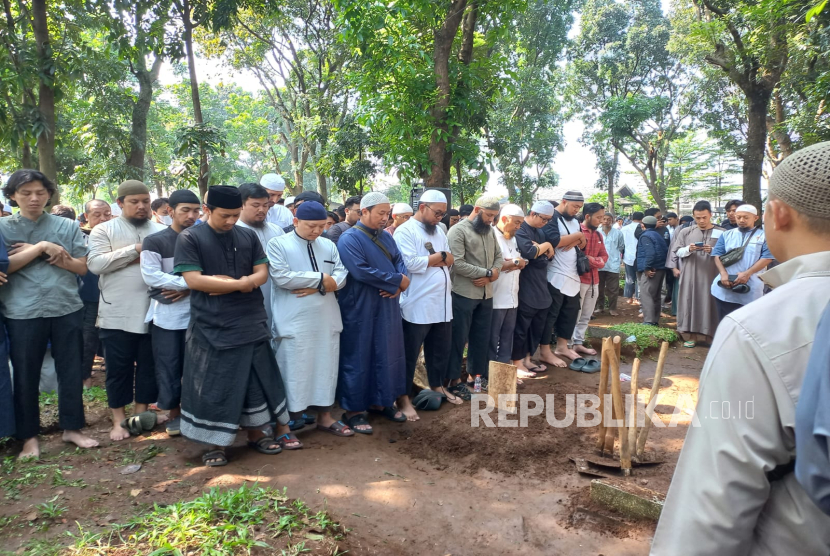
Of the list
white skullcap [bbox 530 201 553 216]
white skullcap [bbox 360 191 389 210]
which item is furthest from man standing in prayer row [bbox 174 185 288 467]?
white skullcap [bbox 530 201 553 216]

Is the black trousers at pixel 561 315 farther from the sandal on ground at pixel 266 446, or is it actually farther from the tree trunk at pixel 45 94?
the tree trunk at pixel 45 94

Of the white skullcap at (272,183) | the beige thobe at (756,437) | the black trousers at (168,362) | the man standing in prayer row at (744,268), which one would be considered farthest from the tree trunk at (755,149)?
the beige thobe at (756,437)

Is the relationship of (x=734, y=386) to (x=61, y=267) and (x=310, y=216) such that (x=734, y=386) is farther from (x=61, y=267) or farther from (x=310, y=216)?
(x=61, y=267)

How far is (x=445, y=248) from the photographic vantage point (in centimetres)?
544

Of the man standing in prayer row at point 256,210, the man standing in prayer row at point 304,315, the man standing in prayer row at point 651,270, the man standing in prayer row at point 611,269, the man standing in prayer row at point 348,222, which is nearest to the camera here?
the man standing in prayer row at point 304,315

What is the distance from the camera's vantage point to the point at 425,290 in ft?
16.9

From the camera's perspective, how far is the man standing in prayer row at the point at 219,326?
12.2 ft

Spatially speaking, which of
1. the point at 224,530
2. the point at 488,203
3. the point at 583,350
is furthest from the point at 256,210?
the point at 583,350

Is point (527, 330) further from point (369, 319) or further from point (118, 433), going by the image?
point (118, 433)

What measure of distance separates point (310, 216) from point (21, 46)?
5.24 m

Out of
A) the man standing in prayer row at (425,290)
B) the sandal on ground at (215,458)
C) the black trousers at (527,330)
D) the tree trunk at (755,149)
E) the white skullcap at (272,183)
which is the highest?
the tree trunk at (755,149)

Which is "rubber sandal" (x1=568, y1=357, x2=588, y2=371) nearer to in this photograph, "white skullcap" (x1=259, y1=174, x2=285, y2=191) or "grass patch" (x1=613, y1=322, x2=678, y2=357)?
"grass patch" (x1=613, y1=322, x2=678, y2=357)

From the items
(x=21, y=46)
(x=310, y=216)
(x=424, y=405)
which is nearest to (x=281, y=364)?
(x=310, y=216)

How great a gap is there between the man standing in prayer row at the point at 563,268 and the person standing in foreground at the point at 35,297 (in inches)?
198
